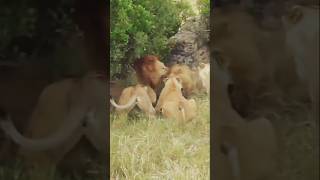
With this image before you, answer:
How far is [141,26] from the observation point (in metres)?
2.12

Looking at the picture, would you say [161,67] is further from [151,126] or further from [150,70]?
[151,126]

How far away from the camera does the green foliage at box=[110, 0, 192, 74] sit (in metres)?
2.11

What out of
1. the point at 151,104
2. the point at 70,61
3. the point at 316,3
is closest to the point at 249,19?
the point at 316,3

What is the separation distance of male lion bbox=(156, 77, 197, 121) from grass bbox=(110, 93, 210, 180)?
3 cm

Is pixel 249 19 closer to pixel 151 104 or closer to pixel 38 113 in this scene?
pixel 151 104

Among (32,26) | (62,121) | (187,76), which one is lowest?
(62,121)

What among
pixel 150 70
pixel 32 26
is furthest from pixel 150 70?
pixel 32 26

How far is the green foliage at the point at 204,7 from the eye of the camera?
6.86 ft

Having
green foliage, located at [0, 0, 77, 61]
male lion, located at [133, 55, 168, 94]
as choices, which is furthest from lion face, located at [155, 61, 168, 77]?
green foliage, located at [0, 0, 77, 61]

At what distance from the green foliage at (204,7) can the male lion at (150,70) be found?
0.27m

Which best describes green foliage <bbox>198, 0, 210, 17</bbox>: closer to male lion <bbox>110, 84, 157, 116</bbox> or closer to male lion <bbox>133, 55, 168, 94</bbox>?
male lion <bbox>133, 55, 168, 94</bbox>

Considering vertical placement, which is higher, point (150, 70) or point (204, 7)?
point (204, 7)

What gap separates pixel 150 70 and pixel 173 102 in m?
0.16

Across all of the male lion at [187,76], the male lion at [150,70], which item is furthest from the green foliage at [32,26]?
the male lion at [187,76]
